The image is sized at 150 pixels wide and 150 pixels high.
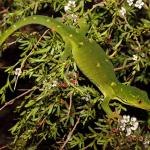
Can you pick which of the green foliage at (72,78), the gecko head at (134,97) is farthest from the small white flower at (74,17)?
the gecko head at (134,97)

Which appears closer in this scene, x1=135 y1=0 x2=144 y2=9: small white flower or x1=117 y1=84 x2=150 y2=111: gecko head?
x1=117 y1=84 x2=150 y2=111: gecko head

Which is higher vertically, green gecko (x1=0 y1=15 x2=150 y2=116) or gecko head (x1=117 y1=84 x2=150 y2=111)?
green gecko (x1=0 y1=15 x2=150 y2=116)

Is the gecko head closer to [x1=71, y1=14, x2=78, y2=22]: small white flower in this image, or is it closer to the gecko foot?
the gecko foot

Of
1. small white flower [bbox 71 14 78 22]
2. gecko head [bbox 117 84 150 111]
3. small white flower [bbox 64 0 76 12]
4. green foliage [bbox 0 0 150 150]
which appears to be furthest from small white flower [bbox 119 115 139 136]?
small white flower [bbox 64 0 76 12]

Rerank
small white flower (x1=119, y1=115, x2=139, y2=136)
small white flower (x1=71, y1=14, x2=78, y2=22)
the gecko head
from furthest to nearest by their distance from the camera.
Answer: small white flower (x1=71, y1=14, x2=78, y2=22), the gecko head, small white flower (x1=119, y1=115, x2=139, y2=136)

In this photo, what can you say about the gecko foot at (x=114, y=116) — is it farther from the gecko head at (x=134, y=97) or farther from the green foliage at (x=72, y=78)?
the gecko head at (x=134, y=97)

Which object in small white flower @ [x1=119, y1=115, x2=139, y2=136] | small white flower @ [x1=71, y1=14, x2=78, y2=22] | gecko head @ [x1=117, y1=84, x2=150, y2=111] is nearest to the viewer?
small white flower @ [x1=119, y1=115, x2=139, y2=136]

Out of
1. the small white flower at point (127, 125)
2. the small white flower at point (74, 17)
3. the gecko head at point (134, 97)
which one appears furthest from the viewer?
the small white flower at point (74, 17)
